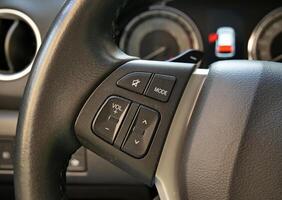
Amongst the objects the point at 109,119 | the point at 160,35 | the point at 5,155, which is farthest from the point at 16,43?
the point at 109,119

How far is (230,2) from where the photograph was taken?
1.10m

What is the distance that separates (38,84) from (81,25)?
2.9 inches

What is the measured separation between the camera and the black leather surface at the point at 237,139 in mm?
525

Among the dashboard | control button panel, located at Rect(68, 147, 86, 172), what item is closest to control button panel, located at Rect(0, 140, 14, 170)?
control button panel, located at Rect(68, 147, 86, 172)

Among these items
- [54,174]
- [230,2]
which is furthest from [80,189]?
[230,2]

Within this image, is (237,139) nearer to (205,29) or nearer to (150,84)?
(150,84)

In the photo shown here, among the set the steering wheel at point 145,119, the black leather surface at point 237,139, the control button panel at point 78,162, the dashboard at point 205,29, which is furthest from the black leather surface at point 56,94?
the dashboard at point 205,29

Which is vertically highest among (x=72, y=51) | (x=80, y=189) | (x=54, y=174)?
(x=72, y=51)

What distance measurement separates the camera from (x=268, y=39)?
1.08 m

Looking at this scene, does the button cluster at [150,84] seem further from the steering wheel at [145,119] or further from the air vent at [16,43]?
the air vent at [16,43]

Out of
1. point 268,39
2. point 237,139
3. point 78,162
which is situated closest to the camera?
point 237,139

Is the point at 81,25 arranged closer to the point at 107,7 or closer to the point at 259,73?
the point at 107,7

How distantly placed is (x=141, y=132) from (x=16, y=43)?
0.43m

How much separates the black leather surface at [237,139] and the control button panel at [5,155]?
1.37 ft
